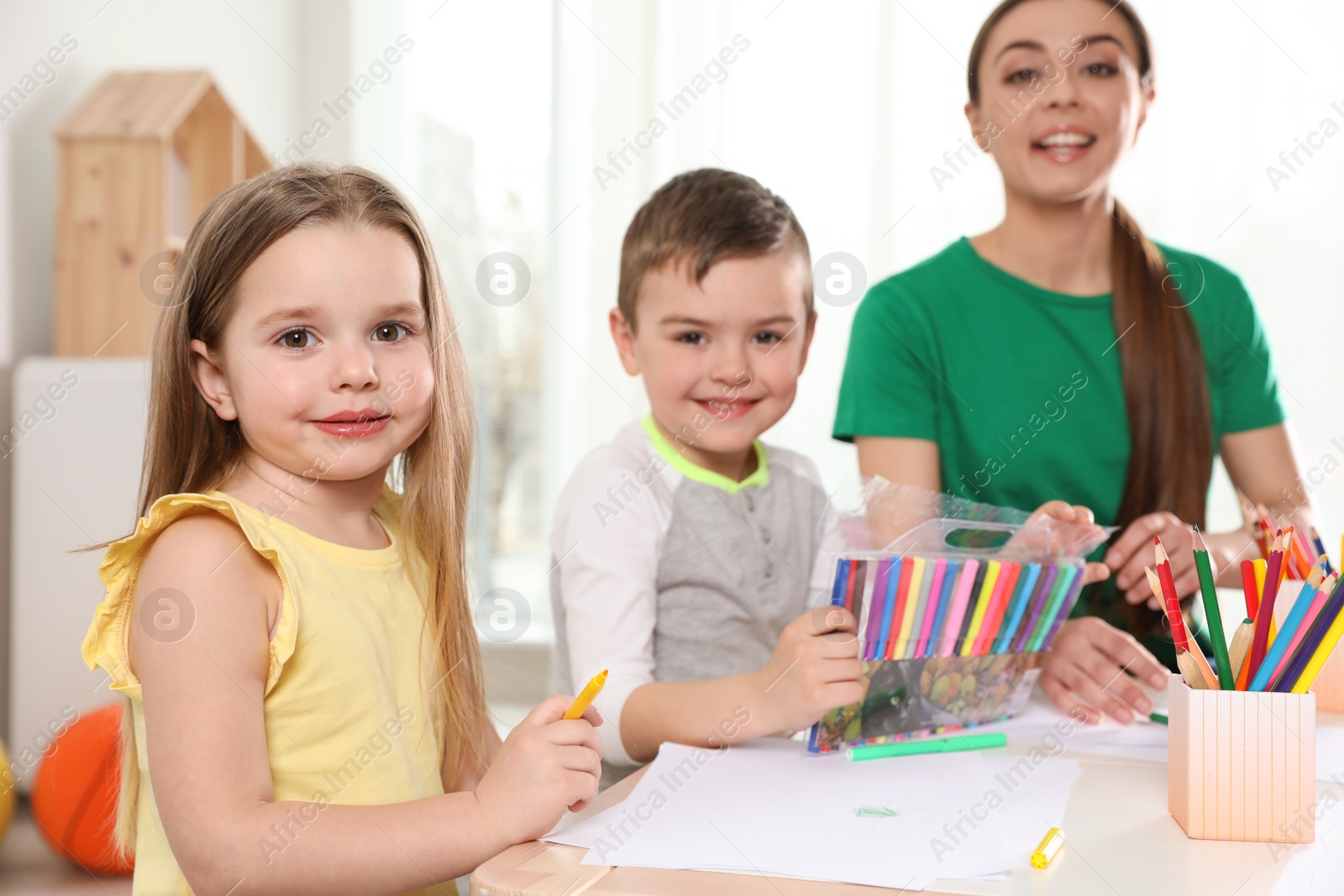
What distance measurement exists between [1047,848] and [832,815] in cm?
12

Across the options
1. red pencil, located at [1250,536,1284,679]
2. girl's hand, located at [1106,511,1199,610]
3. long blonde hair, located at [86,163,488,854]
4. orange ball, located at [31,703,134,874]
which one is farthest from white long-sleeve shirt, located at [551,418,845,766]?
orange ball, located at [31,703,134,874]

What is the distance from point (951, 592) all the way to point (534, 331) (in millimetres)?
2408

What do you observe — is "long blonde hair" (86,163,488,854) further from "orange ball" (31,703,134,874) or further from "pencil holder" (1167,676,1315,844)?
"orange ball" (31,703,134,874)

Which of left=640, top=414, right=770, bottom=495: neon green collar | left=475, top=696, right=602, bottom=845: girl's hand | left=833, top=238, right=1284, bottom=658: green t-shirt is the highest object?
left=833, top=238, right=1284, bottom=658: green t-shirt

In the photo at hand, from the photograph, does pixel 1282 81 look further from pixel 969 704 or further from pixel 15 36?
pixel 15 36

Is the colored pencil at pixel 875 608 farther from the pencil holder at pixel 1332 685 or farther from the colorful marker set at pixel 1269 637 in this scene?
the pencil holder at pixel 1332 685

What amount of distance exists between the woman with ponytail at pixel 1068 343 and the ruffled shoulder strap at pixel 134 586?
79 centimetres

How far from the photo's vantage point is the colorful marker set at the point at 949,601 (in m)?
0.76

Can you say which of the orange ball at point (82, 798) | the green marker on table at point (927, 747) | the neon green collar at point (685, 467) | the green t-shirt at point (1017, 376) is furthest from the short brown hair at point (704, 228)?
the orange ball at point (82, 798)

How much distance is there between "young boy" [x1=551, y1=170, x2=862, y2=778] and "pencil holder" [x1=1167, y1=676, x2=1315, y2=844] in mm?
389

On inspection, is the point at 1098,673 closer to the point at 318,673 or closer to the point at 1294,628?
the point at 1294,628

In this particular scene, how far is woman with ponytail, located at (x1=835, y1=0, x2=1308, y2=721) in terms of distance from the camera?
1256mm

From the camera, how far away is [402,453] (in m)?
0.90

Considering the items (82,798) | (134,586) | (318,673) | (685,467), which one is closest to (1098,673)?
(685,467)
